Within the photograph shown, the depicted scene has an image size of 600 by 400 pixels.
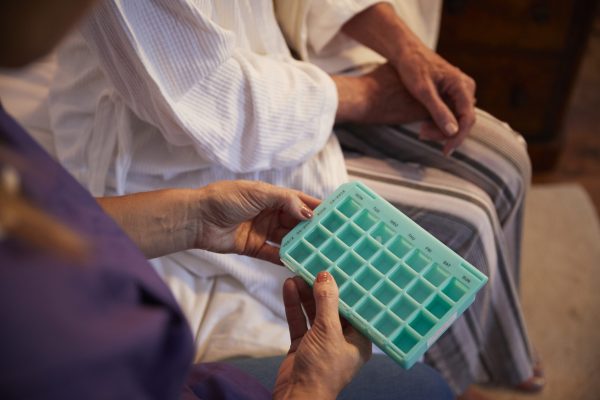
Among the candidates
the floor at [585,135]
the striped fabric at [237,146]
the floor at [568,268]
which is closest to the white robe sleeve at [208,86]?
the striped fabric at [237,146]

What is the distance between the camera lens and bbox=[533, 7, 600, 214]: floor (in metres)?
1.32

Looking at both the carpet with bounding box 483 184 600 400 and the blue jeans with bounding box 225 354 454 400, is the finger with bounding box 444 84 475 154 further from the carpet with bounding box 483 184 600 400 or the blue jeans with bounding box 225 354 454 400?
the carpet with bounding box 483 184 600 400

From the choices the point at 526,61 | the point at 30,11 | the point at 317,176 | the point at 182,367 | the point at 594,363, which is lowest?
the point at 594,363

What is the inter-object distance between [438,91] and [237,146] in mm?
307

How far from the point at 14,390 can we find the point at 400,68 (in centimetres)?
64

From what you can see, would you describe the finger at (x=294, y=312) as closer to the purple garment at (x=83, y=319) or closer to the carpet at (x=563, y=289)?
the purple garment at (x=83, y=319)

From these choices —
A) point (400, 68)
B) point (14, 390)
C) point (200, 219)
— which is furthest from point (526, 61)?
point (14, 390)

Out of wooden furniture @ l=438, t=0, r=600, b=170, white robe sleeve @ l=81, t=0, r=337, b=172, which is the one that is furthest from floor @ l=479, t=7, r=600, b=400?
white robe sleeve @ l=81, t=0, r=337, b=172

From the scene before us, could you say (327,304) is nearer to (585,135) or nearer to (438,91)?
(438,91)

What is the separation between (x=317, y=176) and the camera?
704 mm

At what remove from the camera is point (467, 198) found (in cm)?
74

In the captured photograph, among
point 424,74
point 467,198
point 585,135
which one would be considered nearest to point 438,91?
point 424,74

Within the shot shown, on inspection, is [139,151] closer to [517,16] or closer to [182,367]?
[182,367]

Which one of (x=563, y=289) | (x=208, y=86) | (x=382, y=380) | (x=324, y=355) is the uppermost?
(x=208, y=86)
